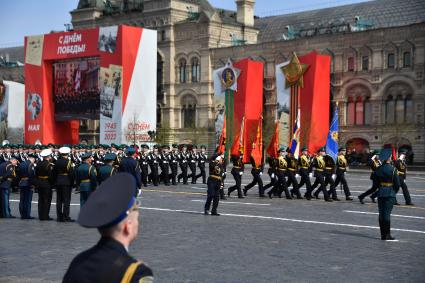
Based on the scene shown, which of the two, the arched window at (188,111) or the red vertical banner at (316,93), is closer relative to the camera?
the red vertical banner at (316,93)

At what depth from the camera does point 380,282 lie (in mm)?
9273

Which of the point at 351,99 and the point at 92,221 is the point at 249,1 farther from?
the point at 92,221

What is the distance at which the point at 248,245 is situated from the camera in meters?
12.4

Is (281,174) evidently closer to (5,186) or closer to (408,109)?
(5,186)

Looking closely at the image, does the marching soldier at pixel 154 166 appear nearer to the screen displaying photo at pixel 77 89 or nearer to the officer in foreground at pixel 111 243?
the screen displaying photo at pixel 77 89

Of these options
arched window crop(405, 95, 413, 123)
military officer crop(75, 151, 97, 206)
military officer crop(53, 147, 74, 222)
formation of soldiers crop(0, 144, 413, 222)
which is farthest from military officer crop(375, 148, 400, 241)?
arched window crop(405, 95, 413, 123)

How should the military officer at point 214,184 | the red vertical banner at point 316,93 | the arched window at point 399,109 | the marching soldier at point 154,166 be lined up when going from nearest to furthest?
1. the military officer at point 214,184
2. the marching soldier at point 154,166
3. the red vertical banner at point 316,93
4. the arched window at point 399,109

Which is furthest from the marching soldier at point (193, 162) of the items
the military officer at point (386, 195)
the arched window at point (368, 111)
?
the arched window at point (368, 111)

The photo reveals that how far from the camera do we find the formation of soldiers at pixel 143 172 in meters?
16.9

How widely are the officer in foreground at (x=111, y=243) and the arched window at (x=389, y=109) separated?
54.3m

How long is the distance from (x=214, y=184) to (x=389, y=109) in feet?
134

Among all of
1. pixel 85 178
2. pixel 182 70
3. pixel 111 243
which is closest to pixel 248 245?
pixel 85 178

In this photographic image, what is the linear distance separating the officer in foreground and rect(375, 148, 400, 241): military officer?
34.2 feet

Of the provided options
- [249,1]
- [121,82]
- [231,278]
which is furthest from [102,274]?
[249,1]
